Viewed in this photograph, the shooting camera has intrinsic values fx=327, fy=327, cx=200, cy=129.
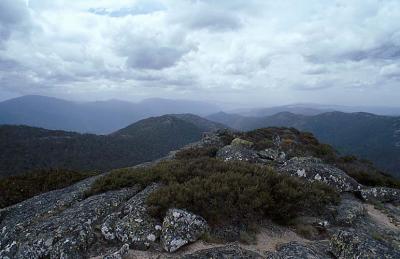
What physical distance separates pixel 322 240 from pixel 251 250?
8.71ft

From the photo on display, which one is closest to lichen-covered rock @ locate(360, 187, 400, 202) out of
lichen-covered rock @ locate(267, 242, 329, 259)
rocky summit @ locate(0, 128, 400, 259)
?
rocky summit @ locate(0, 128, 400, 259)

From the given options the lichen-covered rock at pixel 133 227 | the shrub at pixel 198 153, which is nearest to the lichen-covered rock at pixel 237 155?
the shrub at pixel 198 153

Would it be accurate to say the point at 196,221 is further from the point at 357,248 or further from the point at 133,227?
the point at 357,248

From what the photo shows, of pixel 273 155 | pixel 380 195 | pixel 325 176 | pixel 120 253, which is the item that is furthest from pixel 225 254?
pixel 273 155

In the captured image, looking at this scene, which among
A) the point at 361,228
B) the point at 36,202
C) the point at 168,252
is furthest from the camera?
the point at 36,202

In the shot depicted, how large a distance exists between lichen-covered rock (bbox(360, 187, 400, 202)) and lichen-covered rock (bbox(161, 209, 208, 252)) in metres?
9.87

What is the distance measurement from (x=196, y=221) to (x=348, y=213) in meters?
6.24

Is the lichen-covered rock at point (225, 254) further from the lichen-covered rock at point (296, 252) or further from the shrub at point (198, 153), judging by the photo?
the shrub at point (198, 153)

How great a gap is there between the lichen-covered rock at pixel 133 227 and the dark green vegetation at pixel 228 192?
16.4 inches

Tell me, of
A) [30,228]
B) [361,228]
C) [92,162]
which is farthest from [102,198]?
[92,162]

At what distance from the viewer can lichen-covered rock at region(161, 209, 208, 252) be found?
934 centimetres

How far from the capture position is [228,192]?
11.3 meters

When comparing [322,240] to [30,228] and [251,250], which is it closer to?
[251,250]

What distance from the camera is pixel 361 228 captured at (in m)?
11.7
